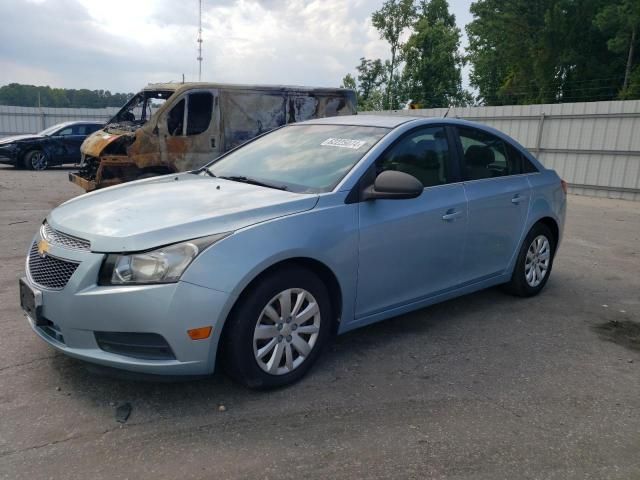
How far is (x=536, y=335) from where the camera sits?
434 centimetres

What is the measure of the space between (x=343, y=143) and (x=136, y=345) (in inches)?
78.8

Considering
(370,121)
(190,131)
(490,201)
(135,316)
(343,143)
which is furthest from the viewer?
(190,131)

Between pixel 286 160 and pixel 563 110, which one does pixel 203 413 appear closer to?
pixel 286 160

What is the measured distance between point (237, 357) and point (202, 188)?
4.14ft

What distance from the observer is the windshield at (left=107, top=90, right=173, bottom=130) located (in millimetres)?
10188

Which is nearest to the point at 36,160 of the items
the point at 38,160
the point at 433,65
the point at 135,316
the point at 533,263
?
the point at 38,160

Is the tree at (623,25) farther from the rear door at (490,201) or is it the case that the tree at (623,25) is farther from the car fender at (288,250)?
the car fender at (288,250)

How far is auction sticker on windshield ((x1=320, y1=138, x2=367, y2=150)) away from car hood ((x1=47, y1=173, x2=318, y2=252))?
0.66m

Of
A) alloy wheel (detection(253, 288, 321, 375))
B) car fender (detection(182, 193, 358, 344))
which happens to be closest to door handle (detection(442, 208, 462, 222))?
car fender (detection(182, 193, 358, 344))

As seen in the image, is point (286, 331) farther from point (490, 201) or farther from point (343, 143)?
point (490, 201)

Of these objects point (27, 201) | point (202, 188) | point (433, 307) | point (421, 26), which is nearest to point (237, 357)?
point (202, 188)

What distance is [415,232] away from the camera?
3863 millimetres

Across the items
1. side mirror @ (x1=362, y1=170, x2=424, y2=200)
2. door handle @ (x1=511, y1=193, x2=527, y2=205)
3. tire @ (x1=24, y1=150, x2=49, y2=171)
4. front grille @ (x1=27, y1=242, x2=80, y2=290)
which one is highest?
side mirror @ (x1=362, y1=170, x2=424, y2=200)

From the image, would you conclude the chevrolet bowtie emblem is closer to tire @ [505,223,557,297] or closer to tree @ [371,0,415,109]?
tire @ [505,223,557,297]
